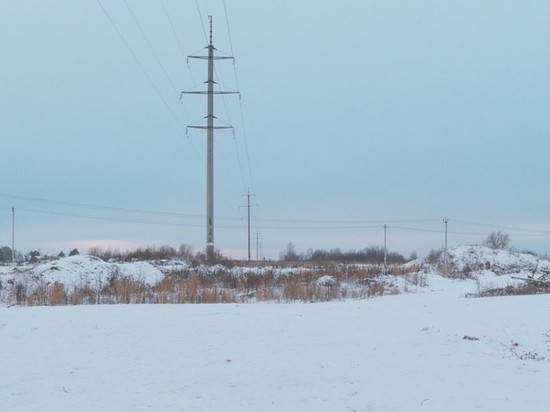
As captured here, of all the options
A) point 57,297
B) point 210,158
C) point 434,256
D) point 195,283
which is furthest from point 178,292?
point 434,256

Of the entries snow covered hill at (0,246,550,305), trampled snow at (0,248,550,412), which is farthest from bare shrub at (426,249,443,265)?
trampled snow at (0,248,550,412)

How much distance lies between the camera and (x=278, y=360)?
9.19 metres

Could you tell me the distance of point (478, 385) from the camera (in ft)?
23.2

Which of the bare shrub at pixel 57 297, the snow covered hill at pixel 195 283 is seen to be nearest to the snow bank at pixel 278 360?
the bare shrub at pixel 57 297

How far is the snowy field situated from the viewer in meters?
6.86

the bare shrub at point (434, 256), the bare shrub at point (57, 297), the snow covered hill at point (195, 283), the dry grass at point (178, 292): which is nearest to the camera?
the bare shrub at point (57, 297)

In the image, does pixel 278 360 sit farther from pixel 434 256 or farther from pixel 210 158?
pixel 434 256

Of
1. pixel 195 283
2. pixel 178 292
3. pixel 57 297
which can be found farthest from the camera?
pixel 195 283

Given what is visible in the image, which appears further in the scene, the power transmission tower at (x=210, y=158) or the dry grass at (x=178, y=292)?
the power transmission tower at (x=210, y=158)

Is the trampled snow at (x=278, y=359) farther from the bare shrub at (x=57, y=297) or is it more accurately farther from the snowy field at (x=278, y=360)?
the bare shrub at (x=57, y=297)

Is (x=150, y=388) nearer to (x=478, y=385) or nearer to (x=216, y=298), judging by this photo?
(x=478, y=385)

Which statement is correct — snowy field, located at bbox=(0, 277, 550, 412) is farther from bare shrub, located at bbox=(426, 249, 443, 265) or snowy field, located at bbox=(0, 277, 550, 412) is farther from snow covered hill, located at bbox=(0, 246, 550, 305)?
bare shrub, located at bbox=(426, 249, 443, 265)

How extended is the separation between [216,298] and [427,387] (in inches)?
537

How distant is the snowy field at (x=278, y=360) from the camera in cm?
686
